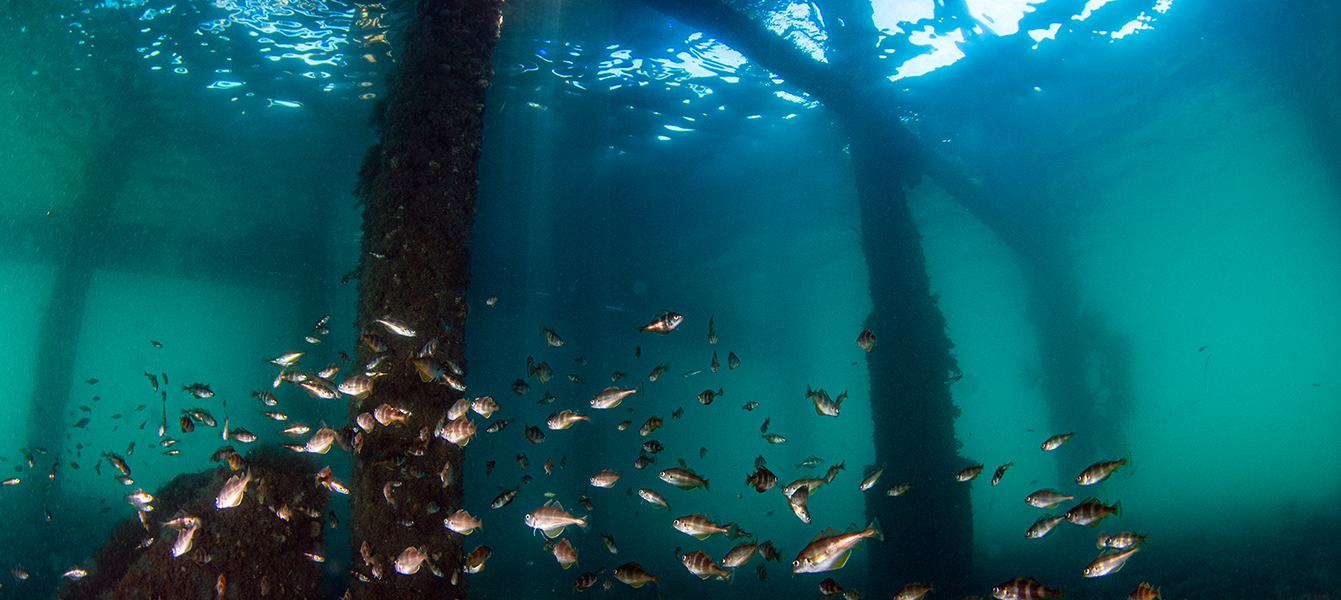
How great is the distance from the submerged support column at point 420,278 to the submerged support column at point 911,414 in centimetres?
836

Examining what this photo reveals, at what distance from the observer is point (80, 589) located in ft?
26.4

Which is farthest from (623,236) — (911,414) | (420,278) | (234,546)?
(234,546)

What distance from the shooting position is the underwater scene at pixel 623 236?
22.7 ft

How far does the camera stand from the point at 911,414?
1192 cm

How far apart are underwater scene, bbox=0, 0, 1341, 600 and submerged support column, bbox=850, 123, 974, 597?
65 millimetres

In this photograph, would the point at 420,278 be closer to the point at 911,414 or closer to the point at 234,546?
the point at 234,546

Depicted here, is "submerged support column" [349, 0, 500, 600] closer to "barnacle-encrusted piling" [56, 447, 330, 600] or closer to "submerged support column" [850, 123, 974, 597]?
"barnacle-encrusted piling" [56, 447, 330, 600]

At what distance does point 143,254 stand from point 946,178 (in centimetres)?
3923

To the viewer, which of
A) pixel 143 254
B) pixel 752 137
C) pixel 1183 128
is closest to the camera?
pixel 752 137

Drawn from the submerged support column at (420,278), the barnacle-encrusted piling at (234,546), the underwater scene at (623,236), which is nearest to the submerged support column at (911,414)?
the underwater scene at (623,236)

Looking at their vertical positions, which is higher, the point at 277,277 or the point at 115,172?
the point at 115,172

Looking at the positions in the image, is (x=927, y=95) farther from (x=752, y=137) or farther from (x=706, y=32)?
(x=706, y=32)

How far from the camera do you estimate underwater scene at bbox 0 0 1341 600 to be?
691 centimetres

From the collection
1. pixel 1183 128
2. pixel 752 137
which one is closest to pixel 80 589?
pixel 752 137
